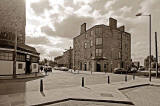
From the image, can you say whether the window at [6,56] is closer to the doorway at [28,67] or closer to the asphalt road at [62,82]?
the doorway at [28,67]

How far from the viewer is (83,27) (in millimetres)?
51969

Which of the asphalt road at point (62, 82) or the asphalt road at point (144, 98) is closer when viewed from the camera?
the asphalt road at point (144, 98)

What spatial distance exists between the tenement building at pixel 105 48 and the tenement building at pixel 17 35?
682 inches

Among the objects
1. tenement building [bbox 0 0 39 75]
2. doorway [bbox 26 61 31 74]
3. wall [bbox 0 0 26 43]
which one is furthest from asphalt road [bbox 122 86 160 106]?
wall [bbox 0 0 26 43]

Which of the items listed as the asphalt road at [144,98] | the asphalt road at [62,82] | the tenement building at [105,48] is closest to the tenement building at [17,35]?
the asphalt road at [62,82]

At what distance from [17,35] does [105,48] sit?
88.4 ft

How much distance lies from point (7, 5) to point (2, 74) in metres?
22.8

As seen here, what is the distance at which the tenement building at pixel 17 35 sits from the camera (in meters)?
23.4

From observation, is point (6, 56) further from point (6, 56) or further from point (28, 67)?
point (28, 67)

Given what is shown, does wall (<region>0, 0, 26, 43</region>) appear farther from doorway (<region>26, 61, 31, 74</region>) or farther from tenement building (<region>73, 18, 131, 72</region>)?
tenement building (<region>73, 18, 131, 72</region>)

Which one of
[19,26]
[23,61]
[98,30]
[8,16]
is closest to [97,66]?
[98,30]

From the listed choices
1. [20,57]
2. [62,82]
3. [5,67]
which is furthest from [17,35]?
[62,82]

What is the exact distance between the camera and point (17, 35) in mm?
34438

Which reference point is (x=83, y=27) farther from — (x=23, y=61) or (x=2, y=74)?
(x=2, y=74)
